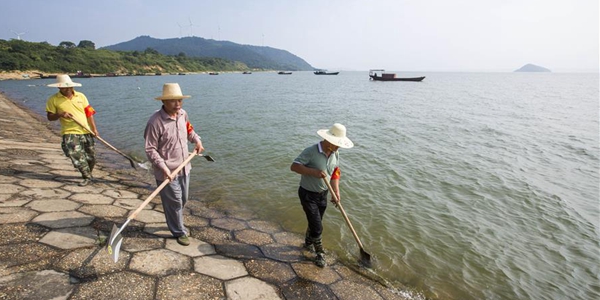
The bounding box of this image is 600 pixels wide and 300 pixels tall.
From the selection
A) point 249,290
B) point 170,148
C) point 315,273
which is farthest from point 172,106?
point 315,273

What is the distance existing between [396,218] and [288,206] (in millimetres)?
2499

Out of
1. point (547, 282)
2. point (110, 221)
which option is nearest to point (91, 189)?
point (110, 221)

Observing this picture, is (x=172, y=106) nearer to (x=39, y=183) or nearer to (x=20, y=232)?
(x=20, y=232)

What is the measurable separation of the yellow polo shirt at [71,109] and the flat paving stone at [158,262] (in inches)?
131

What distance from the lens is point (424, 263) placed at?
4984 millimetres

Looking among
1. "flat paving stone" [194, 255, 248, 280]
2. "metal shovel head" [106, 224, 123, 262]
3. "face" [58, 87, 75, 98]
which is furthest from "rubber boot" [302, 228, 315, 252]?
"face" [58, 87, 75, 98]

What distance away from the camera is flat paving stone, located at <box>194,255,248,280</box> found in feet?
11.5

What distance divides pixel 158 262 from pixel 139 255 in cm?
30

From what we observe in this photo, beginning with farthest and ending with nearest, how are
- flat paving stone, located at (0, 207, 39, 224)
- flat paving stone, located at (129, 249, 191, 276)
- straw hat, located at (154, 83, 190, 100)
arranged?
flat paving stone, located at (0, 207, 39, 224), straw hat, located at (154, 83, 190, 100), flat paving stone, located at (129, 249, 191, 276)

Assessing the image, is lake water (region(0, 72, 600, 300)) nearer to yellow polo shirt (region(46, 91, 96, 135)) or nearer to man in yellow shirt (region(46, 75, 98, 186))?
man in yellow shirt (region(46, 75, 98, 186))

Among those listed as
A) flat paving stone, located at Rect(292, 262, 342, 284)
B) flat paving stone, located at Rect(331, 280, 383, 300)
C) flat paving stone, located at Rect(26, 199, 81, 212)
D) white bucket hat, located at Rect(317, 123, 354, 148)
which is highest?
white bucket hat, located at Rect(317, 123, 354, 148)

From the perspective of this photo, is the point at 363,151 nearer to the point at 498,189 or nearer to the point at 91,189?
the point at 498,189

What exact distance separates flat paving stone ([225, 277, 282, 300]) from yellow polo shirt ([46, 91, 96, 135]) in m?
4.44

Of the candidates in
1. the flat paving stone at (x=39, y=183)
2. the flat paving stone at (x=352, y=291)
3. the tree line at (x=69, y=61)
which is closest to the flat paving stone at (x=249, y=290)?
the flat paving stone at (x=352, y=291)
